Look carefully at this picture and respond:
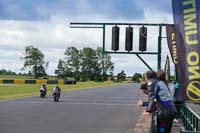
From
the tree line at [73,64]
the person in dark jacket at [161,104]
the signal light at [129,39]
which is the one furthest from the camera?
the tree line at [73,64]

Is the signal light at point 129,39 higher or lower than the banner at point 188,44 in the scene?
higher

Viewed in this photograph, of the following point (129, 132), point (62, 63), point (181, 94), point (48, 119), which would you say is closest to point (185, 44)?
point (181, 94)

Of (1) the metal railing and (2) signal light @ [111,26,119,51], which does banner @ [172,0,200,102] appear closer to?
(1) the metal railing

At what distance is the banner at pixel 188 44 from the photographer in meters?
9.05

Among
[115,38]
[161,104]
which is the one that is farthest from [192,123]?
[115,38]

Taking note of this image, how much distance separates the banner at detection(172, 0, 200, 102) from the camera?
356 inches

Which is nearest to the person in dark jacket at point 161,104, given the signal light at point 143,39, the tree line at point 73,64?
the signal light at point 143,39

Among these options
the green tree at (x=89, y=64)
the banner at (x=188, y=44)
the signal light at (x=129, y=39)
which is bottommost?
the banner at (x=188, y=44)

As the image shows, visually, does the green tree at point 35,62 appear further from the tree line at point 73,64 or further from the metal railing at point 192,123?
the metal railing at point 192,123

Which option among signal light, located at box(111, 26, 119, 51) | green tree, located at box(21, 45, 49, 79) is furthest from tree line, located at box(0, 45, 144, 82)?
signal light, located at box(111, 26, 119, 51)

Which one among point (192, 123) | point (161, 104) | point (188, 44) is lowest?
point (192, 123)

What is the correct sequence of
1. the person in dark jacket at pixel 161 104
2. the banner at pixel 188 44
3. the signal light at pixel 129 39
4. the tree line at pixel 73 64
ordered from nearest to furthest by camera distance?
1. the banner at pixel 188 44
2. the person in dark jacket at pixel 161 104
3. the signal light at pixel 129 39
4. the tree line at pixel 73 64

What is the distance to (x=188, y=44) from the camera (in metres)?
9.16

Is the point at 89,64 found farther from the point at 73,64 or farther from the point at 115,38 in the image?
the point at 115,38
